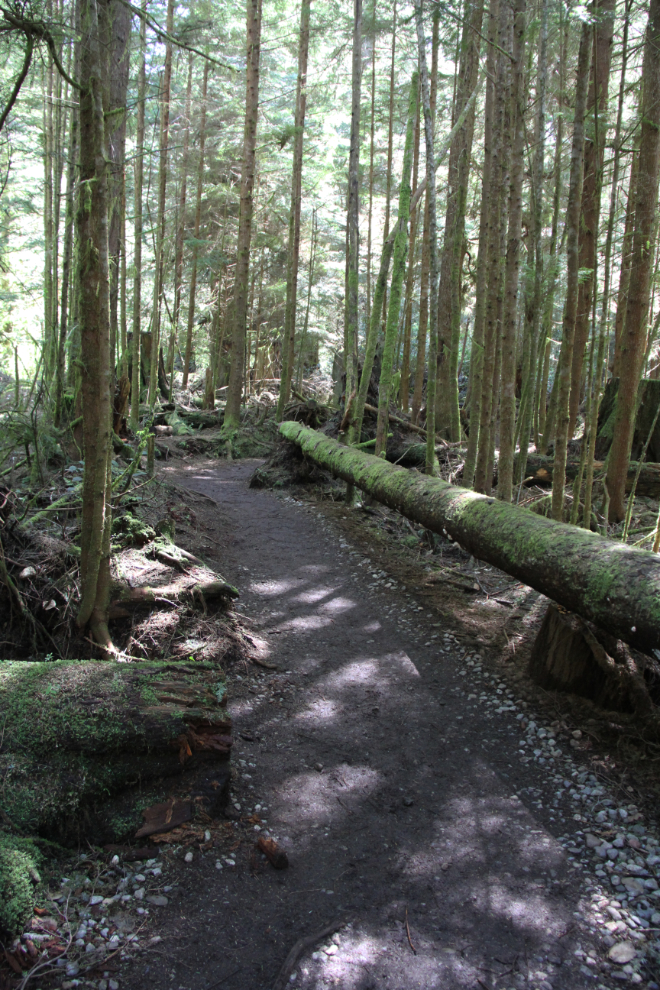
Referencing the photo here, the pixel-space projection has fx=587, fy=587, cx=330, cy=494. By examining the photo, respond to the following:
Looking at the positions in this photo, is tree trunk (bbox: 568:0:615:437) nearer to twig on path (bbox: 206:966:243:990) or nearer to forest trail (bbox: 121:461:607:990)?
forest trail (bbox: 121:461:607:990)

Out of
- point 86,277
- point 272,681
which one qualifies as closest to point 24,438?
point 86,277

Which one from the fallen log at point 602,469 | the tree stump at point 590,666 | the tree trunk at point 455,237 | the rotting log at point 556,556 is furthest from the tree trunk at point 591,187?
the tree stump at point 590,666

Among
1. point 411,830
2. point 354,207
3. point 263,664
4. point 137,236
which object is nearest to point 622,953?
point 411,830

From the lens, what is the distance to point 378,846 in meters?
3.02

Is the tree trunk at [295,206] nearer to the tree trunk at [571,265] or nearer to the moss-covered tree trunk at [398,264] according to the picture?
the moss-covered tree trunk at [398,264]

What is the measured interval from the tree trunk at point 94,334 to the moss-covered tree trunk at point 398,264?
520cm

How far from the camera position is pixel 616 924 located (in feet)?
8.30

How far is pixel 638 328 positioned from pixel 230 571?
6547 millimetres

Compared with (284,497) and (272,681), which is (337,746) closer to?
(272,681)

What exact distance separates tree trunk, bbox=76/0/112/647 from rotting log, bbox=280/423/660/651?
3.00 m

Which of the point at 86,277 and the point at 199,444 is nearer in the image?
the point at 86,277

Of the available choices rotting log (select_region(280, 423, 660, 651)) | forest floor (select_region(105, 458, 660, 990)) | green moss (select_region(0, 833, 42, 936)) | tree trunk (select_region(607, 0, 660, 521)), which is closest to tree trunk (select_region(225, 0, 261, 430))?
tree trunk (select_region(607, 0, 660, 521))

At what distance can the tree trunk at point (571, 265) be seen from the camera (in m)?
5.03

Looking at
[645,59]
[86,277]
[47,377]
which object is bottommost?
[47,377]
